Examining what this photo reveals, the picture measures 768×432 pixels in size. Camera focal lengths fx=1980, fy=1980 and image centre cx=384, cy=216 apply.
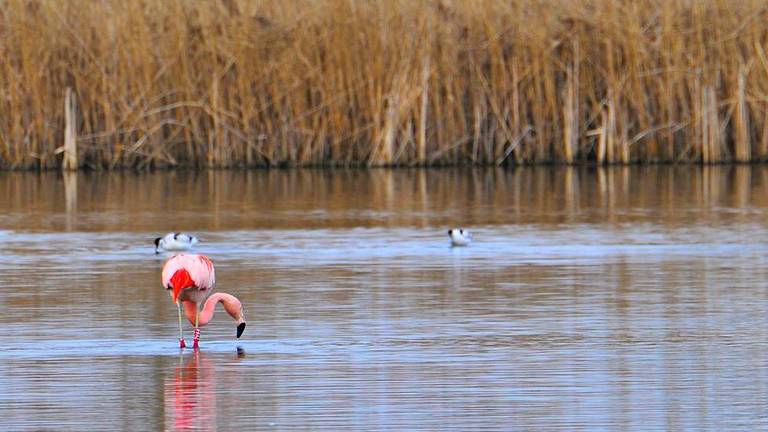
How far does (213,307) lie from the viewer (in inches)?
388

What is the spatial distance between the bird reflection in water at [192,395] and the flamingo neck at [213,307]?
0.23 m

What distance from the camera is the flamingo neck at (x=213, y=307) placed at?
9.77 meters

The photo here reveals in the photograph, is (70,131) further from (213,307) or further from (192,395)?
(192,395)

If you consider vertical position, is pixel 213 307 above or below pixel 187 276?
below

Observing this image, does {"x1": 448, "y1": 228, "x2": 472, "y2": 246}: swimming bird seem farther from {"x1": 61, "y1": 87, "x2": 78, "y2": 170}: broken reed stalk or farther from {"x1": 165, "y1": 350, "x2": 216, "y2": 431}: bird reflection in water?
{"x1": 61, "y1": 87, "x2": 78, "y2": 170}: broken reed stalk

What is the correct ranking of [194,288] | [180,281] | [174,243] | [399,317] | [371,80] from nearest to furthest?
[180,281], [194,288], [399,317], [174,243], [371,80]

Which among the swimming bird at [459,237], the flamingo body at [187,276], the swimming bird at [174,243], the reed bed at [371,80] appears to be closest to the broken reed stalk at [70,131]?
the reed bed at [371,80]

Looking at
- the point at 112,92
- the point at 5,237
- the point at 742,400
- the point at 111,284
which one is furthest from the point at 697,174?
the point at 742,400

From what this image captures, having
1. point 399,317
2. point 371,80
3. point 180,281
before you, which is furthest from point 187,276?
point 371,80

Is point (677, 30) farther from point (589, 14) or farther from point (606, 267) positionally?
point (606, 267)

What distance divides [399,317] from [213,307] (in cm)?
145

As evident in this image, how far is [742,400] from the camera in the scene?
8.03 metres

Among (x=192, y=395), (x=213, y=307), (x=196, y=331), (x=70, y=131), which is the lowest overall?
(x=192, y=395)

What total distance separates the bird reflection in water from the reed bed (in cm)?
1694
